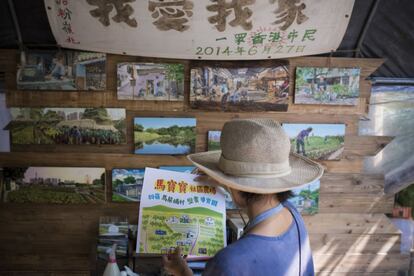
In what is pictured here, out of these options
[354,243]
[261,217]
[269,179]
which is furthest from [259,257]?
[354,243]

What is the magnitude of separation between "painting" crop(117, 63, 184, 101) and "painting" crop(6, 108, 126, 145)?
0.19 m

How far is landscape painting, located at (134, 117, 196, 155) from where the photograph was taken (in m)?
2.96

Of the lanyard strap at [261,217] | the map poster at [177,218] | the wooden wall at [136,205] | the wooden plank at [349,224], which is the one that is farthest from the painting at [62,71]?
the wooden plank at [349,224]

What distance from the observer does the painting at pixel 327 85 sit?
3.03m

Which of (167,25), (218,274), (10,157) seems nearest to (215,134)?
(167,25)

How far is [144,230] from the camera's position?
1.99m

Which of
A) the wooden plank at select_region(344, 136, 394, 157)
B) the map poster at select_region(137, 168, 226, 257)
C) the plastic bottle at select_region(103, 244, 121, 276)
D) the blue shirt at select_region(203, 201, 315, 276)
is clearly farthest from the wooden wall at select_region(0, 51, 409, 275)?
the blue shirt at select_region(203, 201, 315, 276)

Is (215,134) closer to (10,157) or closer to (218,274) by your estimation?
(10,157)

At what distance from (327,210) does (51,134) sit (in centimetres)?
236

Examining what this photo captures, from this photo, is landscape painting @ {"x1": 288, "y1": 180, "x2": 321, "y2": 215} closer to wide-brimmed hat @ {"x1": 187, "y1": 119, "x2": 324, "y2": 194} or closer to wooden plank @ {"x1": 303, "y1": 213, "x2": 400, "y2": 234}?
wooden plank @ {"x1": 303, "y1": 213, "x2": 400, "y2": 234}

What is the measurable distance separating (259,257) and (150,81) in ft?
6.64

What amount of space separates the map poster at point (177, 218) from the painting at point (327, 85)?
141 cm

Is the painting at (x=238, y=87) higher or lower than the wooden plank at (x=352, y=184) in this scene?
higher

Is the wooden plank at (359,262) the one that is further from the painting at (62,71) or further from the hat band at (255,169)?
the painting at (62,71)
